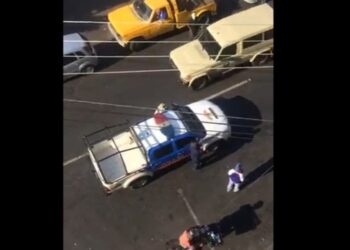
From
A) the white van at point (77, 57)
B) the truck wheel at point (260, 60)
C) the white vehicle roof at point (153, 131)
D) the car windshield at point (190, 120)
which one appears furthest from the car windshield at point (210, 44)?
the white van at point (77, 57)

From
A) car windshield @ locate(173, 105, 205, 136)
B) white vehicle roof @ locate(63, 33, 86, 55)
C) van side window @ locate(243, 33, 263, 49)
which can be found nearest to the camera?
car windshield @ locate(173, 105, 205, 136)

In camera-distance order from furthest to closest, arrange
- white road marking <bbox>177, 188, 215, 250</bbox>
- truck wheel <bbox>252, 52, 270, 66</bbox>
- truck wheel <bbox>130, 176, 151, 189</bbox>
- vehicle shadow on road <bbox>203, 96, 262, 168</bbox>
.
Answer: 1. truck wheel <bbox>252, 52, 270, 66</bbox>
2. vehicle shadow on road <bbox>203, 96, 262, 168</bbox>
3. truck wheel <bbox>130, 176, 151, 189</bbox>
4. white road marking <bbox>177, 188, 215, 250</bbox>

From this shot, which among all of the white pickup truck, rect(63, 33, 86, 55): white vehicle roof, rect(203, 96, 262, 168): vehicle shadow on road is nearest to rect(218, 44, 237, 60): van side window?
rect(203, 96, 262, 168): vehicle shadow on road

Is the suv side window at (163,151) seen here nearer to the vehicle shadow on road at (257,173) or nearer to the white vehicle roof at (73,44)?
the vehicle shadow on road at (257,173)

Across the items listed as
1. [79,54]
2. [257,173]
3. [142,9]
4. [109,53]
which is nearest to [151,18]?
[142,9]

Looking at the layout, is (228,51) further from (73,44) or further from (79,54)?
(73,44)

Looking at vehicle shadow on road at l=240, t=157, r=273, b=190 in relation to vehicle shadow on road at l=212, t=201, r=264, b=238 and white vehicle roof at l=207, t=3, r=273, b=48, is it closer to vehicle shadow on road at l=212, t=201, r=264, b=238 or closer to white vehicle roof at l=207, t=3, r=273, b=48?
vehicle shadow on road at l=212, t=201, r=264, b=238
